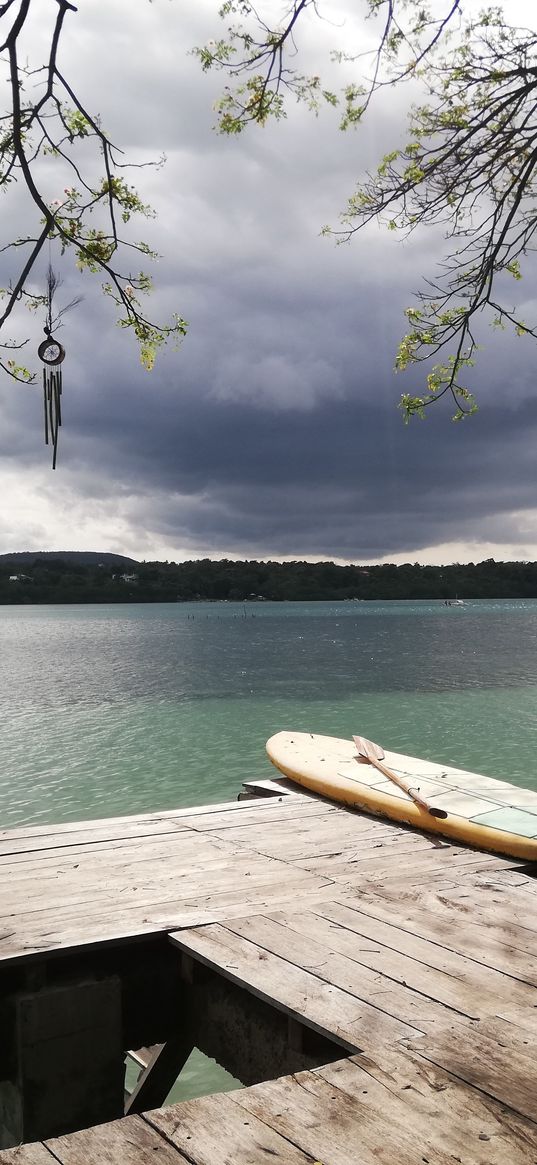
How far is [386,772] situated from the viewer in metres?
7.16

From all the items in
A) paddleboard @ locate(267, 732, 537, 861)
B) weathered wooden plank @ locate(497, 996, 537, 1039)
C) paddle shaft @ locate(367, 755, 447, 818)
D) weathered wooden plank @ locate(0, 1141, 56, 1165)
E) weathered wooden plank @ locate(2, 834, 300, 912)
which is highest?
paddle shaft @ locate(367, 755, 447, 818)

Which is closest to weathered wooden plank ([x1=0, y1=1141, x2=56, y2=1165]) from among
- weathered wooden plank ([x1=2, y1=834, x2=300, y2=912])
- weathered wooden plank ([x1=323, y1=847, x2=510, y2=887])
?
weathered wooden plank ([x1=2, y1=834, x2=300, y2=912])

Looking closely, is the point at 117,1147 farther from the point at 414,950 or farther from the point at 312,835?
the point at 312,835

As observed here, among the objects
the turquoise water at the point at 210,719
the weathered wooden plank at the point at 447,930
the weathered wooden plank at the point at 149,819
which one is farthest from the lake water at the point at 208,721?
the weathered wooden plank at the point at 447,930

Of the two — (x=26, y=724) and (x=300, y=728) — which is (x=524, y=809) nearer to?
(x=300, y=728)

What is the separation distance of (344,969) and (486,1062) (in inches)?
32.2

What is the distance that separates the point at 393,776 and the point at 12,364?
4.54m

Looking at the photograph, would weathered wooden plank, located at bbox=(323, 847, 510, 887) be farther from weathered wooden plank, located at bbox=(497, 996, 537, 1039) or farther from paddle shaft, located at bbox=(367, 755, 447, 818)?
weathered wooden plank, located at bbox=(497, 996, 537, 1039)

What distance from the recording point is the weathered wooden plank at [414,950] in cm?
331

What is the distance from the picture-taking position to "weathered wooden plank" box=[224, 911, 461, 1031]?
3.15m

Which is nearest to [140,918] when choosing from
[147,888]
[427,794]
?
[147,888]

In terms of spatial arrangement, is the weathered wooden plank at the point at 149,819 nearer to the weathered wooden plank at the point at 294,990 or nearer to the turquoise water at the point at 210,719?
the weathered wooden plank at the point at 294,990

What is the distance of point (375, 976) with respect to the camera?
135 inches

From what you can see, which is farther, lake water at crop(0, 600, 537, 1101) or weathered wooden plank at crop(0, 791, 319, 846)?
lake water at crop(0, 600, 537, 1101)
